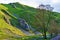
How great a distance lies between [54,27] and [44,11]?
14580 mm

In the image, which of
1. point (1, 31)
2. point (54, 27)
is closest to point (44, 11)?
point (54, 27)

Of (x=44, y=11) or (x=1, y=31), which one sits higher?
(x=44, y=11)

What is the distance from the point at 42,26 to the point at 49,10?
11.0 m


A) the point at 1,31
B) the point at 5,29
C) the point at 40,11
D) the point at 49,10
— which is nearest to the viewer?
the point at 40,11

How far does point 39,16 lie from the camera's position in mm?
107625

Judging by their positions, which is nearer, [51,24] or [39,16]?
[39,16]

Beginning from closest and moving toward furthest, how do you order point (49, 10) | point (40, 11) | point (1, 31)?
point (40, 11)
point (49, 10)
point (1, 31)

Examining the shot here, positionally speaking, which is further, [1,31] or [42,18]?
[1,31]

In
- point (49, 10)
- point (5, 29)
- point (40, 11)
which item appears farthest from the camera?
point (5, 29)

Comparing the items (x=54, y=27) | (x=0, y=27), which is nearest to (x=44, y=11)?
(x=54, y=27)

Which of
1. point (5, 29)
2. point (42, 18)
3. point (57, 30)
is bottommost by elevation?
point (5, 29)

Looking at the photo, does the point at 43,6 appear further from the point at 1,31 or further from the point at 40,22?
the point at 1,31

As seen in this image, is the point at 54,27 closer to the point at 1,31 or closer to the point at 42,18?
the point at 42,18

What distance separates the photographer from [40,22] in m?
109
